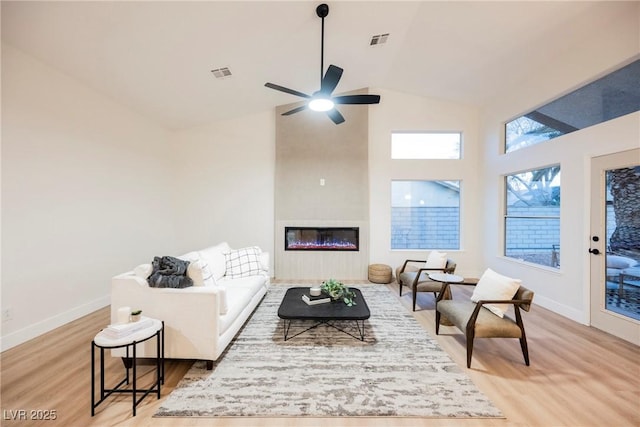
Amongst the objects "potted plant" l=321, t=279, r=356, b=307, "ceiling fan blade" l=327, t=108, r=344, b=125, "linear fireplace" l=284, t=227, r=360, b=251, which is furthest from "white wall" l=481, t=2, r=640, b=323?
"ceiling fan blade" l=327, t=108, r=344, b=125

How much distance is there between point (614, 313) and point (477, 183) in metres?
2.96

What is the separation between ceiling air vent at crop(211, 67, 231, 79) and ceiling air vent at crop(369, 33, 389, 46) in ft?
7.03

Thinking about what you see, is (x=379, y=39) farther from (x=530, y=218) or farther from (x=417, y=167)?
(x=530, y=218)

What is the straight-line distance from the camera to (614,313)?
283cm

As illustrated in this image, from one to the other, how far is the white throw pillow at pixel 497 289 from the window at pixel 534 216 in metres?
1.90

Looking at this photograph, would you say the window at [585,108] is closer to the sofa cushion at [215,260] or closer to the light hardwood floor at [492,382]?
the light hardwood floor at [492,382]

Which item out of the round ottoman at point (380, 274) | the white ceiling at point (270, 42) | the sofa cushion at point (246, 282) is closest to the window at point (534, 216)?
the white ceiling at point (270, 42)

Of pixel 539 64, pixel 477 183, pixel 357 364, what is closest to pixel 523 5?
pixel 539 64

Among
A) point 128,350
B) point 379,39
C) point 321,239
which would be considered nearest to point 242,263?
point 128,350

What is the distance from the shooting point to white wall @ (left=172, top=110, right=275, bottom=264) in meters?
5.34

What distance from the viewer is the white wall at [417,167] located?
521cm

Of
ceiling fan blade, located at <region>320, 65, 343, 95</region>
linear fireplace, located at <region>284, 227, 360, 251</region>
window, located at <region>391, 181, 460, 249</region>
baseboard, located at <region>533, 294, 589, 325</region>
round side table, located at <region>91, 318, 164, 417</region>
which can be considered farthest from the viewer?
window, located at <region>391, 181, 460, 249</region>

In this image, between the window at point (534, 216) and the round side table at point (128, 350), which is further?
the window at point (534, 216)

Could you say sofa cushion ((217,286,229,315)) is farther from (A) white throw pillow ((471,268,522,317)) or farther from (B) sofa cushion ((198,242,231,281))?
(A) white throw pillow ((471,268,522,317))
